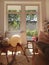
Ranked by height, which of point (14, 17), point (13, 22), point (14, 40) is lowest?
point (14, 40)

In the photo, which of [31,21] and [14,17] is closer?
[14,17]

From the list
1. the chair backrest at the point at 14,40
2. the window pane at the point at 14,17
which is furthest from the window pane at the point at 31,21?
the chair backrest at the point at 14,40

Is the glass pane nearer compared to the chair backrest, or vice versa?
the chair backrest

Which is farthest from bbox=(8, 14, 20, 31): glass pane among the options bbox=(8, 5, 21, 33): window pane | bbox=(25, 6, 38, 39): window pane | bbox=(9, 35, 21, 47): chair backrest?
bbox=(9, 35, 21, 47): chair backrest

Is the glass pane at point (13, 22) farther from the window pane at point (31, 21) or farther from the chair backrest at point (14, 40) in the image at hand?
the chair backrest at point (14, 40)

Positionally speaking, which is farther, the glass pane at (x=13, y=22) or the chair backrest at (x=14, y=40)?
the glass pane at (x=13, y=22)

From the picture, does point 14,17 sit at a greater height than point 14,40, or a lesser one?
greater

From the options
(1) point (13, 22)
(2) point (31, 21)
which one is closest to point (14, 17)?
(1) point (13, 22)

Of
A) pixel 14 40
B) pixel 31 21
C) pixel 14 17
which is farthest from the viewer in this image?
pixel 31 21

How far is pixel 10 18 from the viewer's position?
716 cm

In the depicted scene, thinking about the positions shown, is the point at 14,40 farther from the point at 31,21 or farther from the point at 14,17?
the point at 31,21

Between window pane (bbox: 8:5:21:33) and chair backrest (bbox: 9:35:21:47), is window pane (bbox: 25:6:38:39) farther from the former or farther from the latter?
chair backrest (bbox: 9:35:21:47)

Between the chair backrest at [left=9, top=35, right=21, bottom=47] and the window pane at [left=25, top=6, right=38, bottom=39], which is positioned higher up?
the window pane at [left=25, top=6, right=38, bottom=39]

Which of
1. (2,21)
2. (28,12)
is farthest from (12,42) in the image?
(28,12)
